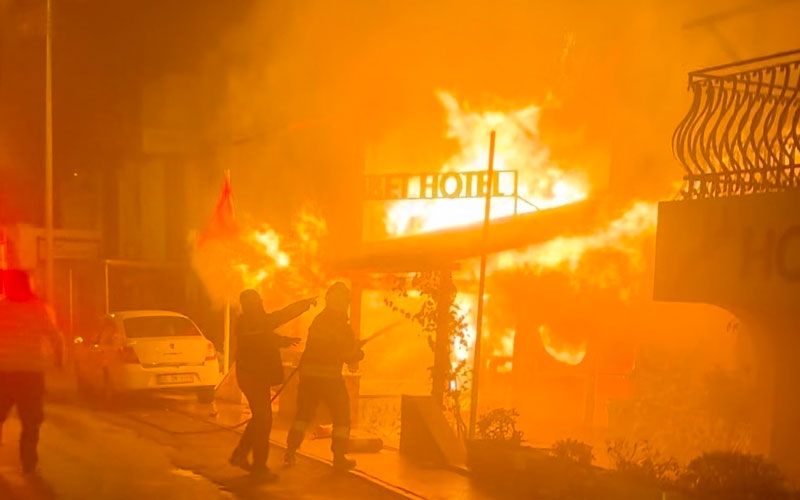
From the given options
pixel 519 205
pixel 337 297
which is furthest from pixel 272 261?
pixel 337 297

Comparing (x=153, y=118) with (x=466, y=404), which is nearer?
(x=466, y=404)

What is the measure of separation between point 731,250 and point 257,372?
4567 mm

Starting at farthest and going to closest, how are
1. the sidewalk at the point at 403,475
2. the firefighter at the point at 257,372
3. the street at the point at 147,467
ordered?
the firefighter at the point at 257,372 < the sidewalk at the point at 403,475 < the street at the point at 147,467

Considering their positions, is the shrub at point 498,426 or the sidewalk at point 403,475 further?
the shrub at point 498,426

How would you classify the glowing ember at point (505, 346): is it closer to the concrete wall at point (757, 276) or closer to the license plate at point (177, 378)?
the license plate at point (177, 378)

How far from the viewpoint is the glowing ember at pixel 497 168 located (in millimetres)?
16047

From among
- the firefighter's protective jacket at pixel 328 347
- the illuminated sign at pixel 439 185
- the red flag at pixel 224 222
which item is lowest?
the firefighter's protective jacket at pixel 328 347

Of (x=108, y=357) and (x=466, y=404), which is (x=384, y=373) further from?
(x=108, y=357)

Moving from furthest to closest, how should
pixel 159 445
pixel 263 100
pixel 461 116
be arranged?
1. pixel 263 100
2. pixel 461 116
3. pixel 159 445

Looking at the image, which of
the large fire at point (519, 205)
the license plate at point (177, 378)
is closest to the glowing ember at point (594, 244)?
Result: the large fire at point (519, 205)

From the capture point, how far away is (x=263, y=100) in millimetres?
23359

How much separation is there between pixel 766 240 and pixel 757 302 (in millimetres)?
538

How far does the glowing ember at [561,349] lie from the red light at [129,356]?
648 centimetres

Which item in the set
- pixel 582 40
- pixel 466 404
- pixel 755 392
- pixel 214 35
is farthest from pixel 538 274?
pixel 214 35
